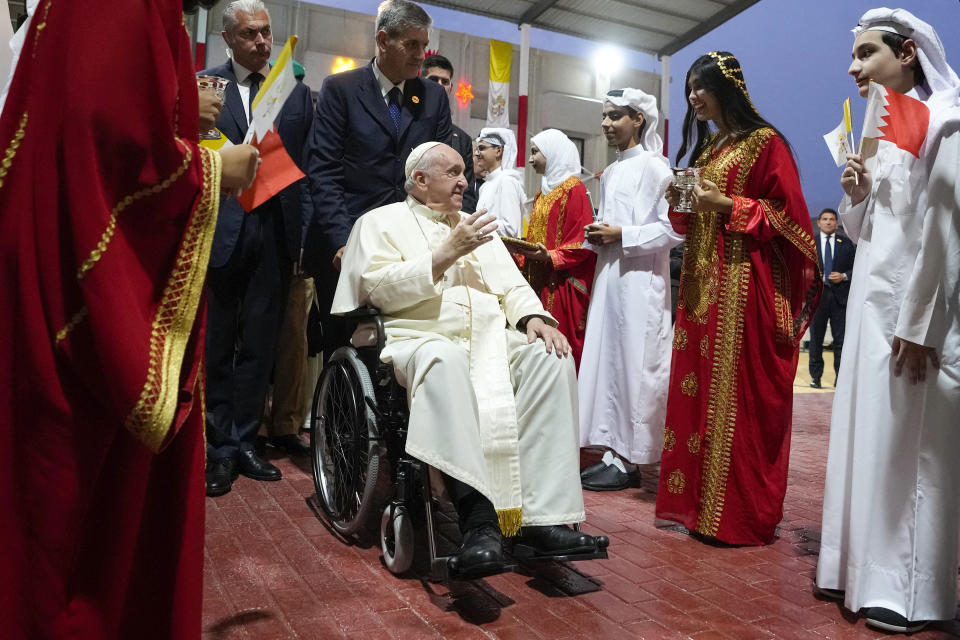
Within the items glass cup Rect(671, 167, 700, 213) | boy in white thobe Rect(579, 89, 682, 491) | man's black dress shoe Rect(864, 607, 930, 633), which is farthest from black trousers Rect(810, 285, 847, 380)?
man's black dress shoe Rect(864, 607, 930, 633)

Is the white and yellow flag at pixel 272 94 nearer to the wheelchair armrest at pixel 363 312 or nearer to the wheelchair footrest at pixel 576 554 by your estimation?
the wheelchair armrest at pixel 363 312

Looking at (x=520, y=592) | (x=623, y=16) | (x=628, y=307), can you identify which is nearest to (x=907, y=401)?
(x=520, y=592)

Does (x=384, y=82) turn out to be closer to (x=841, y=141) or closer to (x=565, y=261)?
(x=565, y=261)

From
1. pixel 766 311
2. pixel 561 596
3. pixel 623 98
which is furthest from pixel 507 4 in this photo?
pixel 561 596

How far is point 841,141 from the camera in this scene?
2621 mm

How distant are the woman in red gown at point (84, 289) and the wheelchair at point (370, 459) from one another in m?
1.17

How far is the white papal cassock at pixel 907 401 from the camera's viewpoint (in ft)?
7.26

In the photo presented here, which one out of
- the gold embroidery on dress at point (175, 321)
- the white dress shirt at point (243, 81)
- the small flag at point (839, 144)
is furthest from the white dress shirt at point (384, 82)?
the gold embroidery on dress at point (175, 321)

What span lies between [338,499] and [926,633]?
200 centimetres

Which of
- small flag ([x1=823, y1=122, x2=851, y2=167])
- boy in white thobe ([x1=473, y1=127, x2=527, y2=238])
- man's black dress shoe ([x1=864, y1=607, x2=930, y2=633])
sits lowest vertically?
man's black dress shoe ([x1=864, y1=607, x2=930, y2=633])

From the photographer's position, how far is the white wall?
45.2 ft

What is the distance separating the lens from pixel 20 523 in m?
1.27

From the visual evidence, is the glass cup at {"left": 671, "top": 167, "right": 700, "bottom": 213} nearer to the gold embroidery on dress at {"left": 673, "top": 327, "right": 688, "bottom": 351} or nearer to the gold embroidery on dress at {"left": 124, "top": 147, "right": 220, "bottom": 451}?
the gold embroidery on dress at {"left": 673, "top": 327, "right": 688, "bottom": 351}

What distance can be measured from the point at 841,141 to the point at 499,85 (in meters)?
13.1
